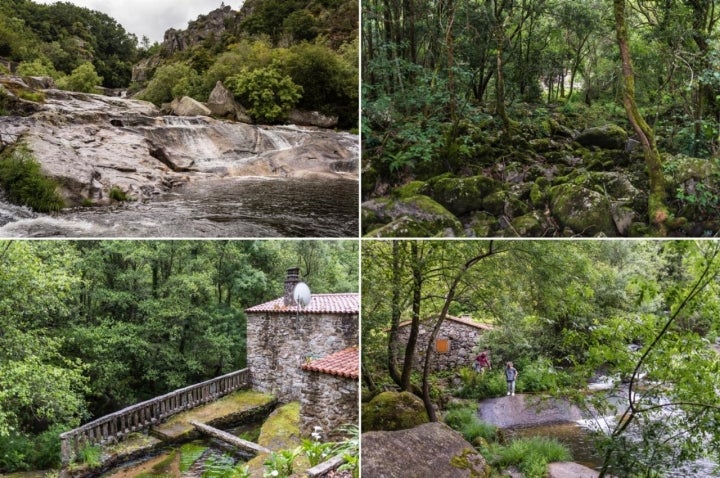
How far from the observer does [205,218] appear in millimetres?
2887

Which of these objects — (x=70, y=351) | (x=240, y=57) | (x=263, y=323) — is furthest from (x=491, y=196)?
(x=240, y=57)

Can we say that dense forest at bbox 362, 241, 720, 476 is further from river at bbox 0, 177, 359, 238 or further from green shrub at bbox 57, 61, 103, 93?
green shrub at bbox 57, 61, 103, 93

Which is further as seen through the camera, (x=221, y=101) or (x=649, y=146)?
(x=221, y=101)

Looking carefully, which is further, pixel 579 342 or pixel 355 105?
pixel 355 105

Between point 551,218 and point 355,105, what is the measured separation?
2192mm

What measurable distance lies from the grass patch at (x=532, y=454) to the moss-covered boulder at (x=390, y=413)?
0.58 metres

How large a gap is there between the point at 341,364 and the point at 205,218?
1.37m

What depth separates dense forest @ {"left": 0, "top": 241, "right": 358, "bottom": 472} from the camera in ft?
11.8

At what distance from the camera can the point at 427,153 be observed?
9.50ft

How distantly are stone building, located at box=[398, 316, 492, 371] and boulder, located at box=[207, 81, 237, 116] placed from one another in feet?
13.0

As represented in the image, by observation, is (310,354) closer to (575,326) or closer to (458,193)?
(458,193)

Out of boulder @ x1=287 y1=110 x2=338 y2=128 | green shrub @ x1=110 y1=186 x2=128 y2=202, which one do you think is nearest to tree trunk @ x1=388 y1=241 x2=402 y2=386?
boulder @ x1=287 y1=110 x2=338 y2=128

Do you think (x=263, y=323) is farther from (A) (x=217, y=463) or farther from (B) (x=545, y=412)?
(B) (x=545, y=412)

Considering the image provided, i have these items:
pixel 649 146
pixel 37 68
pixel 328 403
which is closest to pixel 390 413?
pixel 328 403
